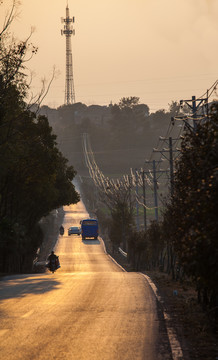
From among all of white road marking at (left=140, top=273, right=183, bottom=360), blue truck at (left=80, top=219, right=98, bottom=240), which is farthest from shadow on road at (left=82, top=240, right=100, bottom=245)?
white road marking at (left=140, top=273, right=183, bottom=360)

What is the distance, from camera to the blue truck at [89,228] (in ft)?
329

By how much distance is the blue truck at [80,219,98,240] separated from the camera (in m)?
100

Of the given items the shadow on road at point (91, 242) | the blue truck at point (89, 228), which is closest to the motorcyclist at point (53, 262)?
the shadow on road at point (91, 242)

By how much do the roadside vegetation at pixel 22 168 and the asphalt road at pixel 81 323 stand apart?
10.9 meters

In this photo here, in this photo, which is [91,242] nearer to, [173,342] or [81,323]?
[81,323]

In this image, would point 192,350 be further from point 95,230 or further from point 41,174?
point 95,230

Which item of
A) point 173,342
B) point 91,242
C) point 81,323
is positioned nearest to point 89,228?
point 91,242

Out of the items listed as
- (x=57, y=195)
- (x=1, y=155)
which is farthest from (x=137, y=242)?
(x=1, y=155)

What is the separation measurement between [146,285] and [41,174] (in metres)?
19.2

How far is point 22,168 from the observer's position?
44656mm

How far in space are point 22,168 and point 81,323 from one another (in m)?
30.3

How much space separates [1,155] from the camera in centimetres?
3484

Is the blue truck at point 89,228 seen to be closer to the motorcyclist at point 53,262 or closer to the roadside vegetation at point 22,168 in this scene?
the roadside vegetation at point 22,168

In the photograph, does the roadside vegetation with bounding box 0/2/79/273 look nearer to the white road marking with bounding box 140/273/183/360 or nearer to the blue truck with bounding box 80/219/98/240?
the white road marking with bounding box 140/273/183/360
